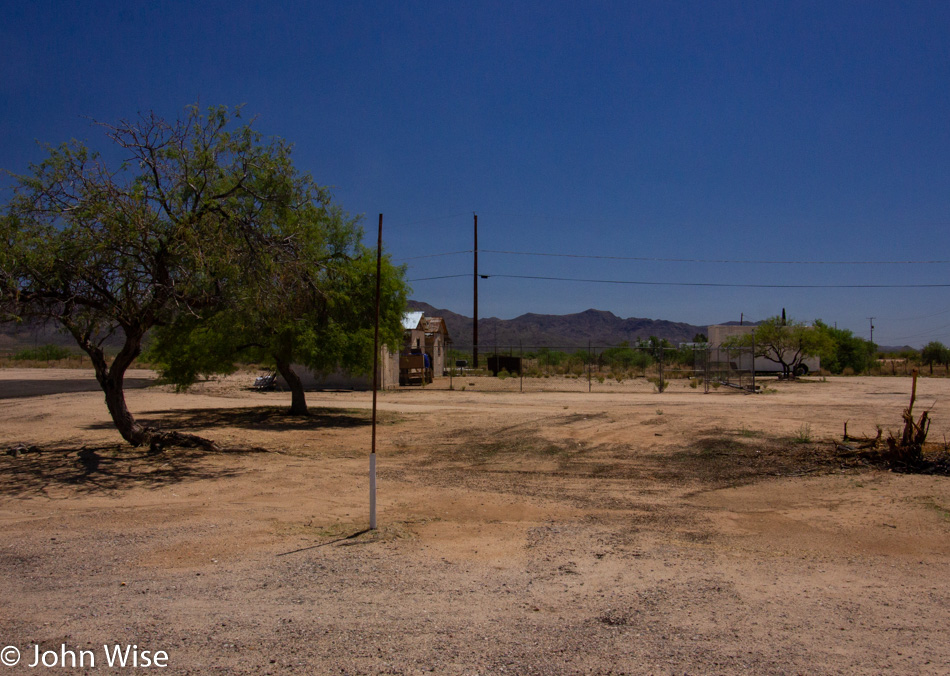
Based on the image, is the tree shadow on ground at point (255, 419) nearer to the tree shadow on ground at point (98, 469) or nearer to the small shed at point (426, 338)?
the tree shadow on ground at point (98, 469)

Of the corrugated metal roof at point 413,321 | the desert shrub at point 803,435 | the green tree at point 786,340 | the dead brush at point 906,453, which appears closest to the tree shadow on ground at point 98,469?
the desert shrub at point 803,435

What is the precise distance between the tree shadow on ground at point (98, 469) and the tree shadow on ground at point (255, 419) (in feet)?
14.4

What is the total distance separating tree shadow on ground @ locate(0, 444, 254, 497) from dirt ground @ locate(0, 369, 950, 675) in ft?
0.25

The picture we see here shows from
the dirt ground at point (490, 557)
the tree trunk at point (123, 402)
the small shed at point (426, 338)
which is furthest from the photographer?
the small shed at point (426, 338)

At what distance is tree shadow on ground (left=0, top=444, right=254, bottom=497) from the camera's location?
10.6 metres

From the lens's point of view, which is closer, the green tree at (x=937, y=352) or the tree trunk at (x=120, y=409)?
the tree trunk at (x=120, y=409)

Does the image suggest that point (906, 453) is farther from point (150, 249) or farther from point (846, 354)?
point (846, 354)

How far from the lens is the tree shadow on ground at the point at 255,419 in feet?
60.4

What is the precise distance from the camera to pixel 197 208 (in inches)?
490

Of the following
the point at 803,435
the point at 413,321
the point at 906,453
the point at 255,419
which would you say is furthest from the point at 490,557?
the point at 413,321

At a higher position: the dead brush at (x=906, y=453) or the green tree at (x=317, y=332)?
the green tree at (x=317, y=332)

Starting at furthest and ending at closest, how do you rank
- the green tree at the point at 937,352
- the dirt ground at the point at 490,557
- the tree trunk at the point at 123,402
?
the green tree at the point at 937,352
the tree trunk at the point at 123,402
the dirt ground at the point at 490,557

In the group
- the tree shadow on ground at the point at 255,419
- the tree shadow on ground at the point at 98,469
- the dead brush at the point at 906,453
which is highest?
the dead brush at the point at 906,453

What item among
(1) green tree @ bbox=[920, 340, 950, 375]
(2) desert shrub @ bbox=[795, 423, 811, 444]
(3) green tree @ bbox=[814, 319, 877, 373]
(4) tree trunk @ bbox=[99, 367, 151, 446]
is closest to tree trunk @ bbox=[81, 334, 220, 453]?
(4) tree trunk @ bbox=[99, 367, 151, 446]
